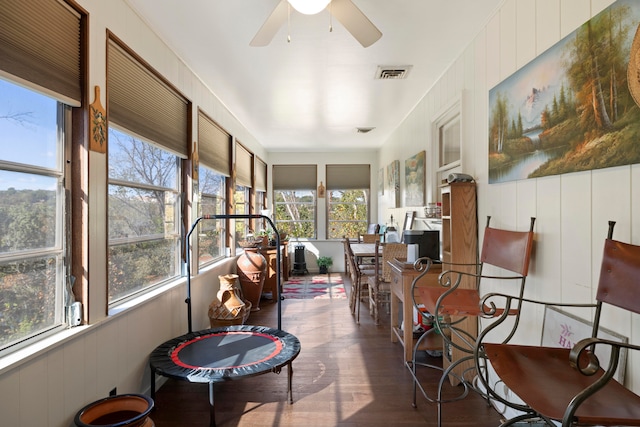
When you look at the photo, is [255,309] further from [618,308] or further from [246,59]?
[618,308]

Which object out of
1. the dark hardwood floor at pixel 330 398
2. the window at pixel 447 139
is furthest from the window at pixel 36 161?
the window at pixel 447 139

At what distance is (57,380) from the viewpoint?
1.70 metres

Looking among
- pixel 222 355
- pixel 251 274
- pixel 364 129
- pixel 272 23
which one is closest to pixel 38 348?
pixel 222 355

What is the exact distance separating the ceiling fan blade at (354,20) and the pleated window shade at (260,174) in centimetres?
481

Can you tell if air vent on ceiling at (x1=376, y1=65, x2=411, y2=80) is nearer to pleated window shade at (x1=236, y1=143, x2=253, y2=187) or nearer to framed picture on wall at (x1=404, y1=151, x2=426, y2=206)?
→ framed picture on wall at (x1=404, y1=151, x2=426, y2=206)

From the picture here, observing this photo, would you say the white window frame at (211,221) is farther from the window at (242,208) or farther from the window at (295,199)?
the window at (295,199)

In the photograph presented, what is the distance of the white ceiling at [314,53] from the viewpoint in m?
2.42

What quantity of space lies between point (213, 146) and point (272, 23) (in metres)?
2.43

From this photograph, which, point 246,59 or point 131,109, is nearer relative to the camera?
point 131,109

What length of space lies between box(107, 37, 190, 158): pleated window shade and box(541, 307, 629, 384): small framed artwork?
9.09ft

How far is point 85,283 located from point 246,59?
2.26 m


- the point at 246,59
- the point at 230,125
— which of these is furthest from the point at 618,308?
the point at 230,125

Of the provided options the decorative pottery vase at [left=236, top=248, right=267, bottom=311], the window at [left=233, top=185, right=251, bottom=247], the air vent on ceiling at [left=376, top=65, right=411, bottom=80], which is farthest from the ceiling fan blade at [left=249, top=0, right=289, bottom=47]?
the window at [left=233, top=185, right=251, bottom=247]

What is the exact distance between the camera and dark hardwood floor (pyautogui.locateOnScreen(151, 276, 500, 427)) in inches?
90.1
